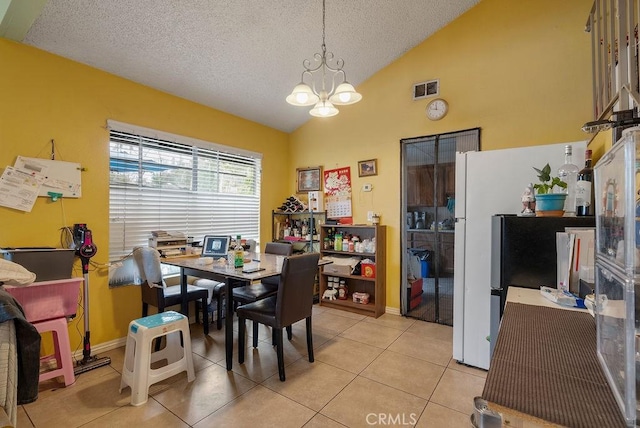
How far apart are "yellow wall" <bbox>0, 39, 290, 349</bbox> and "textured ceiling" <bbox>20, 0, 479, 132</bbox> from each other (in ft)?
0.45

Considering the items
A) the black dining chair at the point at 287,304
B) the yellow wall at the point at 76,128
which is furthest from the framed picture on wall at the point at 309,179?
the black dining chair at the point at 287,304

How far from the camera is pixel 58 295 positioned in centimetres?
217

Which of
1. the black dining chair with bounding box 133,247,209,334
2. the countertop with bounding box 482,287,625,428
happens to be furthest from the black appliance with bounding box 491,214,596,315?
the black dining chair with bounding box 133,247,209,334

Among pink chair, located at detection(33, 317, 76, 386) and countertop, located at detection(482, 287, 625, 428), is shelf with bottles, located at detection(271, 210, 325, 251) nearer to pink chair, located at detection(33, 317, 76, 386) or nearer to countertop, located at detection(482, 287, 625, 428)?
pink chair, located at detection(33, 317, 76, 386)

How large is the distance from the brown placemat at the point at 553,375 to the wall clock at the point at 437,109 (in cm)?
264

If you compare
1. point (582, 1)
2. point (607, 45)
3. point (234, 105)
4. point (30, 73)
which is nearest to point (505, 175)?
point (607, 45)

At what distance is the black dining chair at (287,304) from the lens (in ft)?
7.27

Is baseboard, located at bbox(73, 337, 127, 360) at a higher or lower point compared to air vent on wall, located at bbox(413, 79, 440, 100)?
lower

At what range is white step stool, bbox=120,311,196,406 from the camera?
1950 millimetres

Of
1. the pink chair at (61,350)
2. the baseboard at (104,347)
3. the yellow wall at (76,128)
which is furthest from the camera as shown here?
the baseboard at (104,347)

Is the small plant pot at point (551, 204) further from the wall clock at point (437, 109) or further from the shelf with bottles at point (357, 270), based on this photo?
the shelf with bottles at point (357, 270)

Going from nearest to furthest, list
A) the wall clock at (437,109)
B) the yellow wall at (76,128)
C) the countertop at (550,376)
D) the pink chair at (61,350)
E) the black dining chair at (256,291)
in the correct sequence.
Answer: the countertop at (550,376) → the pink chair at (61,350) → the yellow wall at (76,128) → the black dining chair at (256,291) → the wall clock at (437,109)

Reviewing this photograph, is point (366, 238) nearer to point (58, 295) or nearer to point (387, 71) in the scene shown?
point (387, 71)

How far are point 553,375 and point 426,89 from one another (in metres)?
3.27
